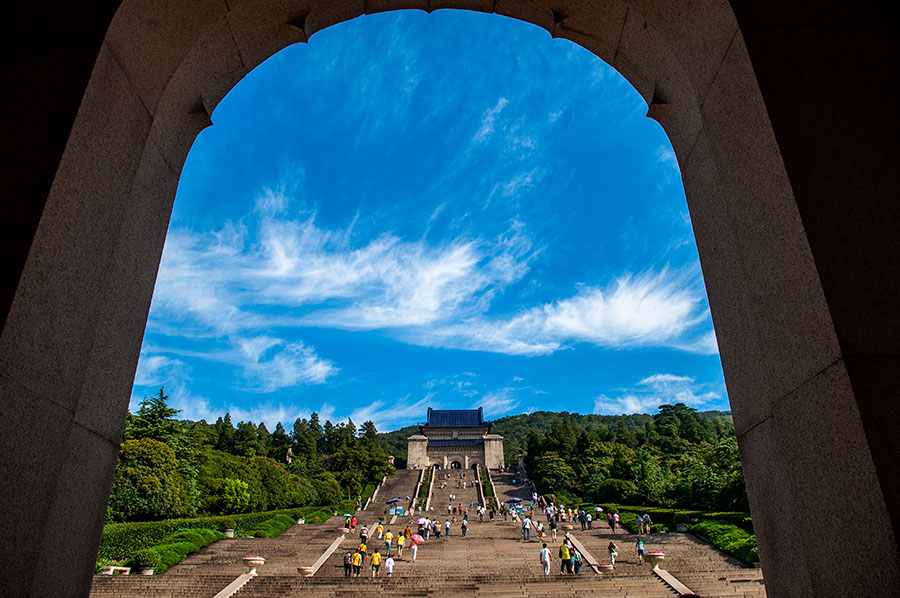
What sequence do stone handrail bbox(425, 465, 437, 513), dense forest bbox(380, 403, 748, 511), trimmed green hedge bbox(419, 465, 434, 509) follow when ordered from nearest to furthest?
dense forest bbox(380, 403, 748, 511) → stone handrail bbox(425, 465, 437, 513) → trimmed green hedge bbox(419, 465, 434, 509)

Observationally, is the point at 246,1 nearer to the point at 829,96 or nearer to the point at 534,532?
the point at 829,96

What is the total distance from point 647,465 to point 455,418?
1857 inches

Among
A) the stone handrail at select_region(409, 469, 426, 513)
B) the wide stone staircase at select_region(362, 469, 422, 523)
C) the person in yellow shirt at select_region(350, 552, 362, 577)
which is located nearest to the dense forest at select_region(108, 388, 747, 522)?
the wide stone staircase at select_region(362, 469, 422, 523)

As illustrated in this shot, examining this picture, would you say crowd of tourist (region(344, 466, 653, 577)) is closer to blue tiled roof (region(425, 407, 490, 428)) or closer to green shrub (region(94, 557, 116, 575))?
green shrub (region(94, 557, 116, 575))

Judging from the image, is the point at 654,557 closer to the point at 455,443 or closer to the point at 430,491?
the point at 430,491

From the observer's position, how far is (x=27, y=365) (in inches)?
105

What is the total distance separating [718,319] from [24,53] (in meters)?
4.58

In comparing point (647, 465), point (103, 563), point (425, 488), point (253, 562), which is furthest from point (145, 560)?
point (425, 488)

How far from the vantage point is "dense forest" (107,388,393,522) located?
24.6 m

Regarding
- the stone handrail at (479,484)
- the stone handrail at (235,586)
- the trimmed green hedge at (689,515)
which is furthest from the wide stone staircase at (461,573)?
the stone handrail at (479,484)

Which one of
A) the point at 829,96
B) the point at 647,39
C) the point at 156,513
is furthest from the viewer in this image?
the point at 156,513

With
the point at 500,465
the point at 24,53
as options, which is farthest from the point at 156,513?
the point at 500,465

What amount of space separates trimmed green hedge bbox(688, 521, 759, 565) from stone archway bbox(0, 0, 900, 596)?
61.0 ft

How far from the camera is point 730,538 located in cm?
2117
